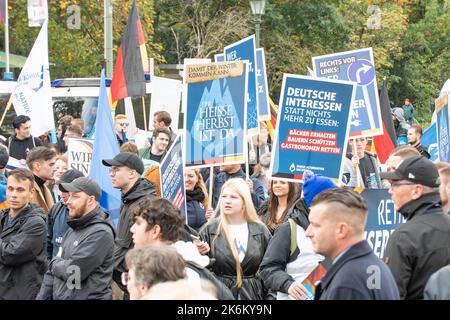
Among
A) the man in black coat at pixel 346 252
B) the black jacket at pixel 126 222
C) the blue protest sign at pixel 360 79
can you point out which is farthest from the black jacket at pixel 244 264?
the blue protest sign at pixel 360 79

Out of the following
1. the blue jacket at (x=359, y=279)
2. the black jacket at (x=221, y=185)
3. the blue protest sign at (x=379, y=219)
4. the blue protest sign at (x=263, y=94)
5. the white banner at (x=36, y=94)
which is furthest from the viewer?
the white banner at (x=36, y=94)

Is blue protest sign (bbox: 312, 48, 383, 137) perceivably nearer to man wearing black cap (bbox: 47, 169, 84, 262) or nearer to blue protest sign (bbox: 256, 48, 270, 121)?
blue protest sign (bbox: 256, 48, 270, 121)

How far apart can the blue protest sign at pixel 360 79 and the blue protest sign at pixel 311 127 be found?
2.44 metres

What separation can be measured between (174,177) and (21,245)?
1738 millimetres

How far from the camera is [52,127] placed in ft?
42.8

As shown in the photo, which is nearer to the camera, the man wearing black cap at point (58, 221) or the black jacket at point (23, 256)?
the black jacket at point (23, 256)

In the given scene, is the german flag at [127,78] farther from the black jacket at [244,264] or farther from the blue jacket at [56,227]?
the black jacket at [244,264]

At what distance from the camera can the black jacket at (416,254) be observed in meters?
5.42

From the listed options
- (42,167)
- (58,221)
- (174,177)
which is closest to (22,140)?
(42,167)

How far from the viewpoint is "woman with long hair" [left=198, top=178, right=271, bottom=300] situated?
724cm

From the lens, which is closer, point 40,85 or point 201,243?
point 201,243

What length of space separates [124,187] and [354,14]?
111 ft
